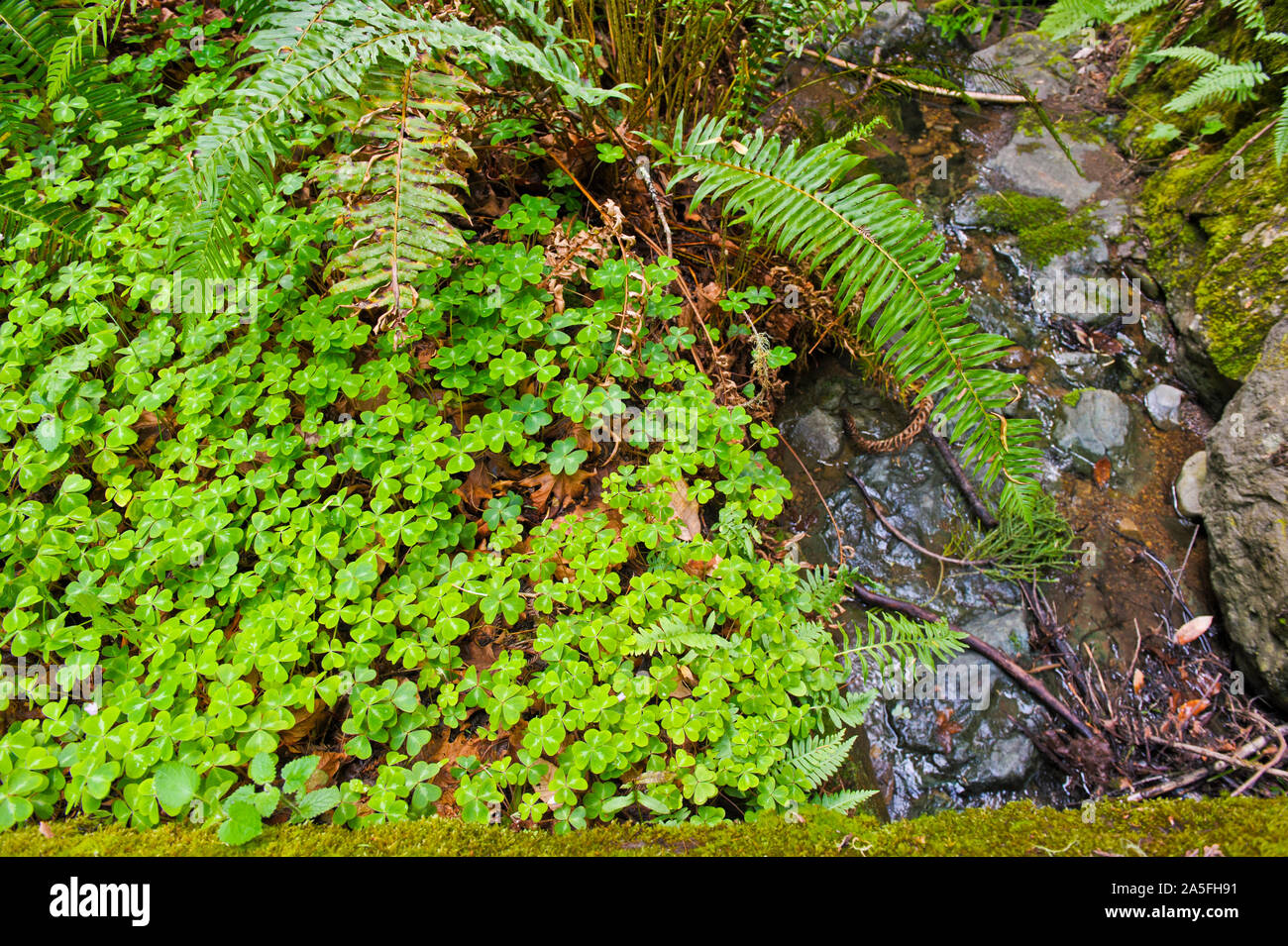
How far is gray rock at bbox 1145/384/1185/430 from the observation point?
3158mm

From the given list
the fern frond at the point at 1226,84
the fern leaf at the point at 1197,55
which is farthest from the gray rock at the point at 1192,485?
the fern leaf at the point at 1197,55

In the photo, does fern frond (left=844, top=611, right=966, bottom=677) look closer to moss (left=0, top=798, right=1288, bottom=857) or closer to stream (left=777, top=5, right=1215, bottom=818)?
stream (left=777, top=5, right=1215, bottom=818)

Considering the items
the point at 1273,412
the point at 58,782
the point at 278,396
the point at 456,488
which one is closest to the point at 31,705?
the point at 58,782

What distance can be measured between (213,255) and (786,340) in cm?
239

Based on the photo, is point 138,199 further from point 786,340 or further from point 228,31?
point 786,340

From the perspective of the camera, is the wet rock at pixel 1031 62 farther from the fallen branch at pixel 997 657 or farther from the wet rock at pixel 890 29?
the fallen branch at pixel 997 657

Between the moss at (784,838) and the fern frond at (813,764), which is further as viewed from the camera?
the fern frond at (813,764)

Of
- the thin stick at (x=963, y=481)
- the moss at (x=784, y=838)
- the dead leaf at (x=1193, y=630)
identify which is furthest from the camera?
the thin stick at (x=963, y=481)

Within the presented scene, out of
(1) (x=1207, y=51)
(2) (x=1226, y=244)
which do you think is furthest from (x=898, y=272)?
(1) (x=1207, y=51)

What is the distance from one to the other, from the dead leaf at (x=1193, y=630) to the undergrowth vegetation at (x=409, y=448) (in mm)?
1082

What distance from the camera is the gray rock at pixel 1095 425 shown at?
3092mm

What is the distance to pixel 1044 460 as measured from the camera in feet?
10.1

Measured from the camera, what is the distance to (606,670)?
1989 millimetres

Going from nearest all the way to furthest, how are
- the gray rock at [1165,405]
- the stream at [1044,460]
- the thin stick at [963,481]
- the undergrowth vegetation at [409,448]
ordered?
1. the undergrowth vegetation at [409,448]
2. the stream at [1044,460]
3. the thin stick at [963,481]
4. the gray rock at [1165,405]
